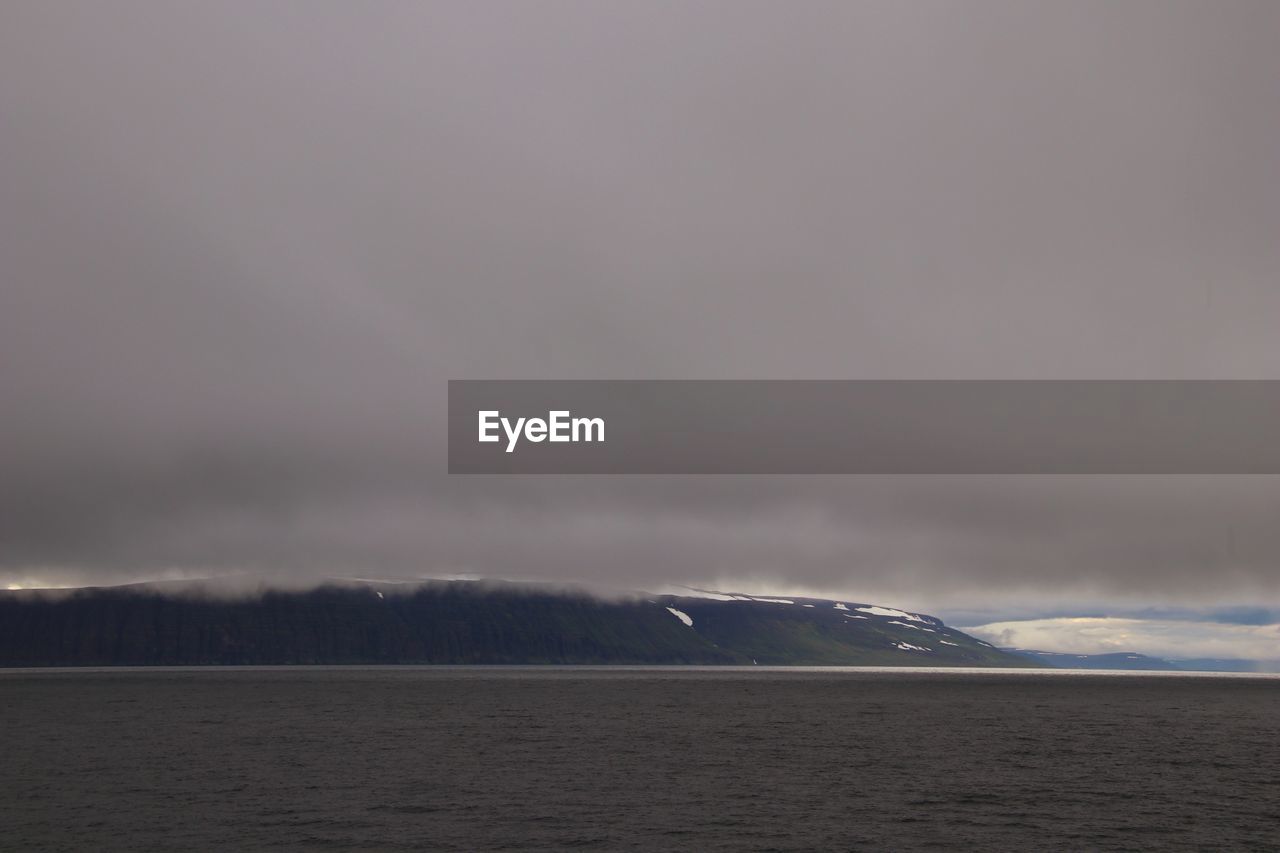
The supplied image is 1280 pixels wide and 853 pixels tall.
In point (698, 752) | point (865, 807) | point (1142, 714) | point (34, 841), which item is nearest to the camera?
point (34, 841)

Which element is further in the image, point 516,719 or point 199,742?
point 516,719

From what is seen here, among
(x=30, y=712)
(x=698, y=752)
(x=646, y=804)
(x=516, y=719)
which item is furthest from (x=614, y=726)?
(x=30, y=712)

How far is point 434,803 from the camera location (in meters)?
73.8

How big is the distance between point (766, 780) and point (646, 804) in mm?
18235

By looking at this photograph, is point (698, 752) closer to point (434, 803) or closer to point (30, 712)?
point (434, 803)

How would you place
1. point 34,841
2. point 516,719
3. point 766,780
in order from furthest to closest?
point 516,719 → point 766,780 → point 34,841

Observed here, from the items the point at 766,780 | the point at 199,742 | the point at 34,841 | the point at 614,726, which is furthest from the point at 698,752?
the point at 34,841

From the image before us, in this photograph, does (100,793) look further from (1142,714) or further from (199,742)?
(1142,714)

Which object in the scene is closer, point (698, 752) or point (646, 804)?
point (646, 804)

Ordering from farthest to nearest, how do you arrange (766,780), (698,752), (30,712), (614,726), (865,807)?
(30,712), (614,726), (698,752), (766,780), (865,807)

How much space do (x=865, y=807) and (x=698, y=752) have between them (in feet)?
132

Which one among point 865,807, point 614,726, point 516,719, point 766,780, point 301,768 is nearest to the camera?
point 865,807

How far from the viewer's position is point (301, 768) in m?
94.3

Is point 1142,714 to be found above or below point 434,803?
below
